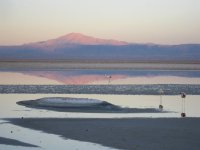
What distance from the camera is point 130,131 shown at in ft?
65.2

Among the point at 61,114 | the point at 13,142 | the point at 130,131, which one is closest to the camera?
the point at 13,142

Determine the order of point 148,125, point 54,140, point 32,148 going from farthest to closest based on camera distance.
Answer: point 148,125
point 54,140
point 32,148

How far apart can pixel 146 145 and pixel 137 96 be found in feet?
57.8

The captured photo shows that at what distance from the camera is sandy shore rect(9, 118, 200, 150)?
1739 cm

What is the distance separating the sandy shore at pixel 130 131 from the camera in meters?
17.4

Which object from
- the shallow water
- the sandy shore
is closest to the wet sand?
the shallow water

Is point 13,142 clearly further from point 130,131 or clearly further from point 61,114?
point 61,114

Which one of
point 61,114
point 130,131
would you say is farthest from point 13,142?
point 61,114

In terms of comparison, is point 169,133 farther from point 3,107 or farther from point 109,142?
point 3,107

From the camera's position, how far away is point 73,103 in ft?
92.3

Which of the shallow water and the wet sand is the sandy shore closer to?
the shallow water

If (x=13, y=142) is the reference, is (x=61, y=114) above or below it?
above

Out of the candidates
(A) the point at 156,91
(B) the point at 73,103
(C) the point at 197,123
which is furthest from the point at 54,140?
(A) the point at 156,91

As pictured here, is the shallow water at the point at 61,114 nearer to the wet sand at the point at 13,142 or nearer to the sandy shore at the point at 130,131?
the wet sand at the point at 13,142
